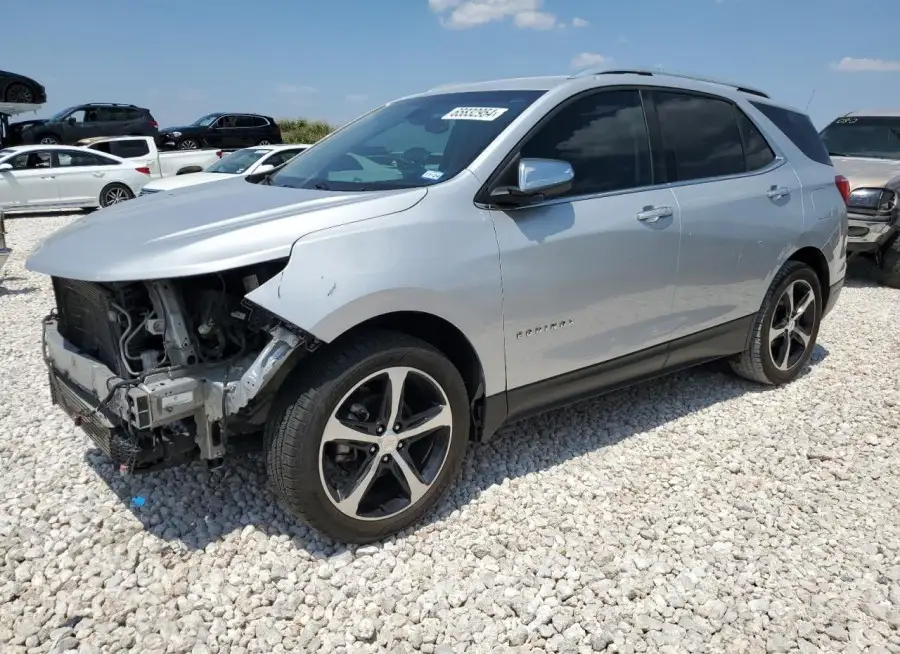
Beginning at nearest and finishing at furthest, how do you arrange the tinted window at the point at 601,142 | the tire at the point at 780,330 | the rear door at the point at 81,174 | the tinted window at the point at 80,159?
the tinted window at the point at 601,142 < the tire at the point at 780,330 < the rear door at the point at 81,174 < the tinted window at the point at 80,159

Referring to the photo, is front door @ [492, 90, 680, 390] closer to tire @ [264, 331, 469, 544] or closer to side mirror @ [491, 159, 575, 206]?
side mirror @ [491, 159, 575, 206]

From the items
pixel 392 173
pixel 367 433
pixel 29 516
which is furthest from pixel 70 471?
pixel 392 173

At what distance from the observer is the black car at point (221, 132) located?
23.1m

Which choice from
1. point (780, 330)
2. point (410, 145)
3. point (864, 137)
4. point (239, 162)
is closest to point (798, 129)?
point (780, 330)

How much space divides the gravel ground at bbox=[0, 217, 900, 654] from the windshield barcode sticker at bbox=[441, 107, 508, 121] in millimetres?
1718

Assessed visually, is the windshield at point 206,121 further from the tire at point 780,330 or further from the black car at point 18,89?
the tire at point 780,330

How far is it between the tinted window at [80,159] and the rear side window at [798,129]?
44.0ft

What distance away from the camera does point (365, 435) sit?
9.13 ft

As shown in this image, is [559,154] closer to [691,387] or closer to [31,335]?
[691,387]

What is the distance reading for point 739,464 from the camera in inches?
145

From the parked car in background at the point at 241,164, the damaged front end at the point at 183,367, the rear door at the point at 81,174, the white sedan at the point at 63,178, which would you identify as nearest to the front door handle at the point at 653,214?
the damaged front end at the point at 183,367

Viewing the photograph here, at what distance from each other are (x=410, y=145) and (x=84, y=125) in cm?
2118

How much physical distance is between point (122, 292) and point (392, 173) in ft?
4.14

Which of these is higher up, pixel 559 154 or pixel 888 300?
pixel 559 154
